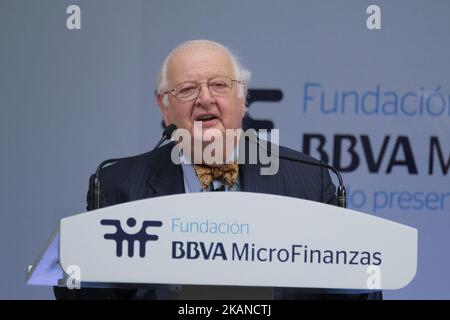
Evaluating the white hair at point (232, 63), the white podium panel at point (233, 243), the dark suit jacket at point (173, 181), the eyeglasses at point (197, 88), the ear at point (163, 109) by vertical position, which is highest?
the white hair at point (232, 63)

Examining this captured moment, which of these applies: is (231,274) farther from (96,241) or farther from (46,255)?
(46,255)

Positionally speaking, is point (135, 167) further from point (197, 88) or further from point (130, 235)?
point (130, 235)

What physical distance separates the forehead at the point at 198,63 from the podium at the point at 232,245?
939 millimetres

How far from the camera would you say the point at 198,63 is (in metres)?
2.85

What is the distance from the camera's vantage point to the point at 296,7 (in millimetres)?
3811

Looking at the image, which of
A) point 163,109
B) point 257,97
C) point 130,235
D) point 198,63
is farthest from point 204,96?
point 257,97

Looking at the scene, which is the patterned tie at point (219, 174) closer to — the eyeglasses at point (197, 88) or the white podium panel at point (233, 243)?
the eyeglasses at point (197, 88)

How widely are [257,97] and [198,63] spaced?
38.1 inches

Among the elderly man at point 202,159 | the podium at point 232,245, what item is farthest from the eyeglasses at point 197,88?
the podium at point 232,245

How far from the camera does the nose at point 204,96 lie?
9.05ft

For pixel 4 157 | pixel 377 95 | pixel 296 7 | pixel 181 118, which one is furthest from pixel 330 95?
pixel 4 157

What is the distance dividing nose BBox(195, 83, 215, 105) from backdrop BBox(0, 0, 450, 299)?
985 millimetres

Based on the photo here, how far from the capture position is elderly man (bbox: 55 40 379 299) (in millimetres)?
2635

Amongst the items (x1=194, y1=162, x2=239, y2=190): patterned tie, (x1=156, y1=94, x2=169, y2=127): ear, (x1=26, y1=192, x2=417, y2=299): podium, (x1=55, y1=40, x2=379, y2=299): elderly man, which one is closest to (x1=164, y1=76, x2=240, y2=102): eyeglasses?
(x1=55, y1=40, x2=379, y2=299): elderly man
